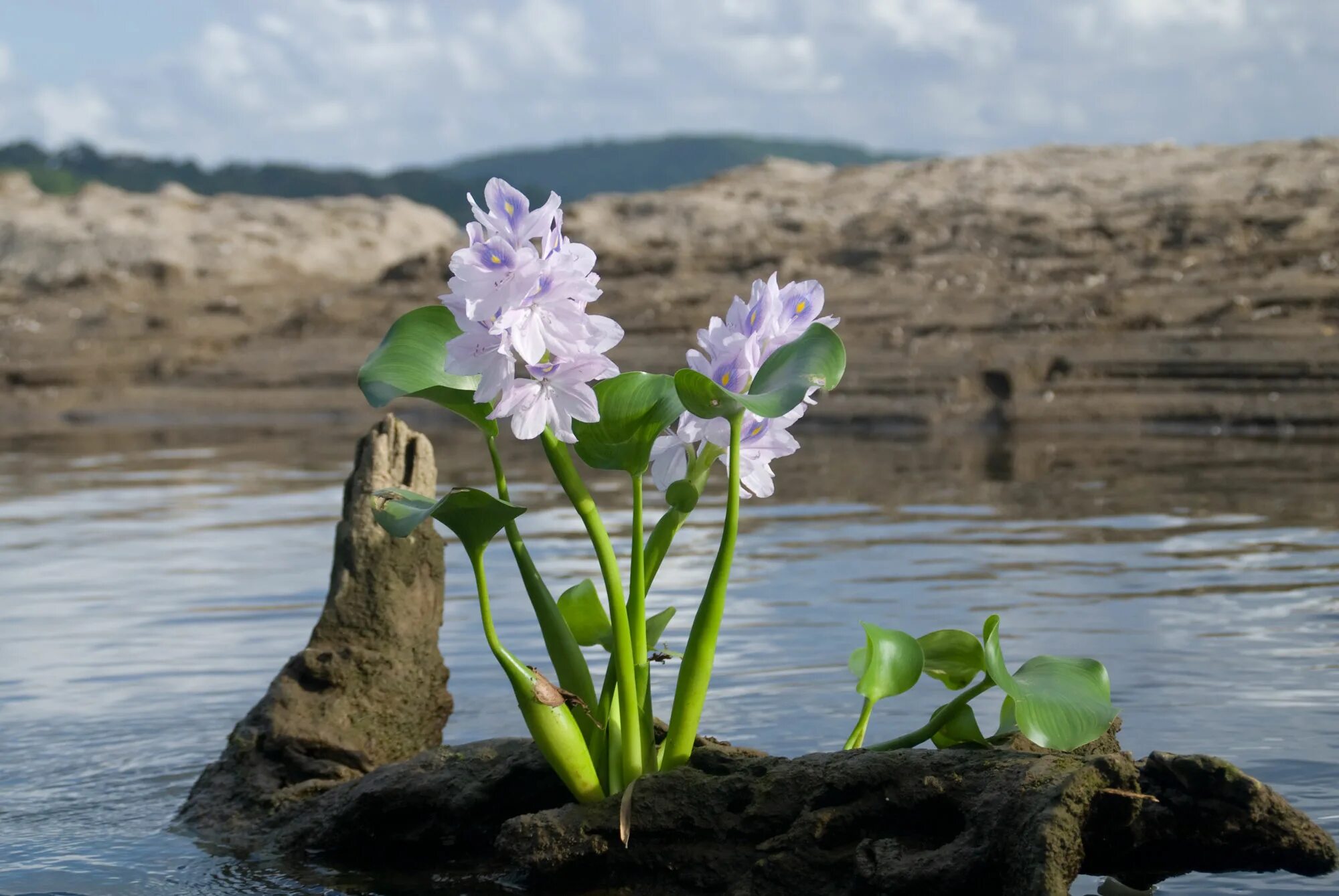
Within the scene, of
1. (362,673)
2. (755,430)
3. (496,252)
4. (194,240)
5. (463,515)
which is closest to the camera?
(496,252)

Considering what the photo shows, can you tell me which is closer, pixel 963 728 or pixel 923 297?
pixel 963 728

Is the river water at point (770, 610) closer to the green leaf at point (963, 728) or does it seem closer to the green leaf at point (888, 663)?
the green leaf at point (963, 728)

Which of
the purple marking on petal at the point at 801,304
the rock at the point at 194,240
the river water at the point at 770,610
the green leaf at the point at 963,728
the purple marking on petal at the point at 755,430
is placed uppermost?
the rock at the point at 194,240

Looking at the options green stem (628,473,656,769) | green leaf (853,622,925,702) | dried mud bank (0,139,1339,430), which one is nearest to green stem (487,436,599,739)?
green stem (628,473,656,769)

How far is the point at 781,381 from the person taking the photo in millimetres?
3238

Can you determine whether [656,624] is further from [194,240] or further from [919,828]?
[194,240]

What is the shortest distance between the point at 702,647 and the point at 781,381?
664 millimetres

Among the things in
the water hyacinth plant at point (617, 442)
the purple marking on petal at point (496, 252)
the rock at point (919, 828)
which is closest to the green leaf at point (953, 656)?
the water hyacinth plant at point (617, 442)

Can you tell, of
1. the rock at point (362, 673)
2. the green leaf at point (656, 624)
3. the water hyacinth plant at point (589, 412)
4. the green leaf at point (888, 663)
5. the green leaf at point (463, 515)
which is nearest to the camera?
the water hyacinth plant at point (589, 412)

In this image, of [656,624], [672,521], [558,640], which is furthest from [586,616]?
[672,521]

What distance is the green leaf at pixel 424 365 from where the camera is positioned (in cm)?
337

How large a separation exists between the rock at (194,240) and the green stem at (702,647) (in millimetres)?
31528

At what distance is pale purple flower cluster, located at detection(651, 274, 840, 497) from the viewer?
345 cm

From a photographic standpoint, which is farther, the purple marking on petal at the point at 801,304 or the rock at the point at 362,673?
the rock at the point at 362,673
